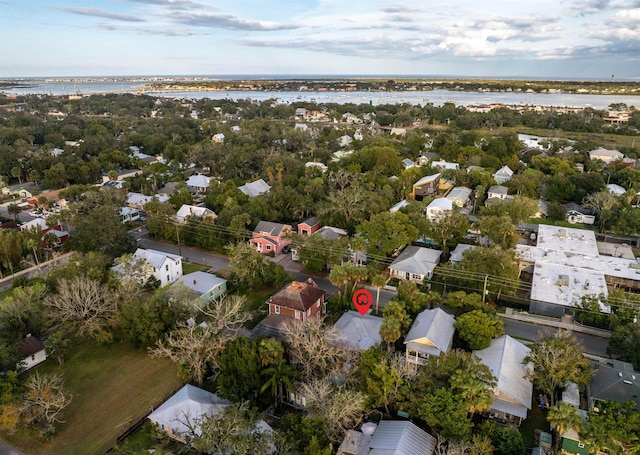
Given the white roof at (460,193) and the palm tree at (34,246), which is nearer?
the palm tree at (34,246)

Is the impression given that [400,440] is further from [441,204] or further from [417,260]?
[441,204]

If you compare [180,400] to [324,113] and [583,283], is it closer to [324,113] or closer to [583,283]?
[583,283]

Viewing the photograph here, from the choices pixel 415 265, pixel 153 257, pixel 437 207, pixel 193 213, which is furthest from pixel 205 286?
pixel 437 207

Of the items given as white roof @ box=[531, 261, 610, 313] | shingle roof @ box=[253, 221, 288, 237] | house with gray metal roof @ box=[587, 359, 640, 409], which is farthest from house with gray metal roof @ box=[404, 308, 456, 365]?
shingle roof @ box=[253, 221, 288, 237]

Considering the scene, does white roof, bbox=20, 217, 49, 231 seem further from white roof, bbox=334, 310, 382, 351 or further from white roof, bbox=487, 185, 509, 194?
white roof, bbox=487, 185, 509, 194

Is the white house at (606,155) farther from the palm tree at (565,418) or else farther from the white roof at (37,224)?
the white roof at (37,224)

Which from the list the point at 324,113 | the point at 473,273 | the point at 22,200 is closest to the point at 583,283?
the point at 473,273

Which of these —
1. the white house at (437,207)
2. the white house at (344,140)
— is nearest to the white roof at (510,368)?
the white house at (437,207)
